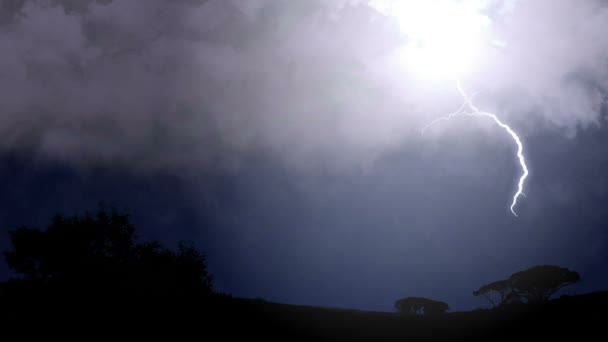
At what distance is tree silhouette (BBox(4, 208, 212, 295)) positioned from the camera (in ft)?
109

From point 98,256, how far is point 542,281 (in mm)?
41583

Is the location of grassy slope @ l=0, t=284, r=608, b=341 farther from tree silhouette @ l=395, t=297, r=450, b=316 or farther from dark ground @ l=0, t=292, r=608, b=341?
tree silhouette @ l=395, t=297, r=450, b=316

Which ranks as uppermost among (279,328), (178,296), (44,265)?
(44,265)

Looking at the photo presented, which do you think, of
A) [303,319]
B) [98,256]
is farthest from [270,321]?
[98,256]

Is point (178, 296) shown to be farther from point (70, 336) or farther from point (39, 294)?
point (39, 294)

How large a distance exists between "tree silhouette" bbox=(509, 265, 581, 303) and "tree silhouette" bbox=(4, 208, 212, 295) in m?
29.4

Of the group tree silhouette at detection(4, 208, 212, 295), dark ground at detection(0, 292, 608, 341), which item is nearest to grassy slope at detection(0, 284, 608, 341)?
dark ground at detection(0, 292, 608, 341)

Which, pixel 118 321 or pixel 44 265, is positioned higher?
pixel 44 265

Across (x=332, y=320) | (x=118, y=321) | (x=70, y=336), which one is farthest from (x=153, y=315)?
(x=332, y=320)

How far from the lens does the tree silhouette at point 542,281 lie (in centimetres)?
3287

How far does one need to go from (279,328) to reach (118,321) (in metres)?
7.82

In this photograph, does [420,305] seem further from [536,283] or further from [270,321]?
[270,321]

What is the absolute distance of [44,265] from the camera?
34125 millimetres

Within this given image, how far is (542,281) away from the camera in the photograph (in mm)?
33625
